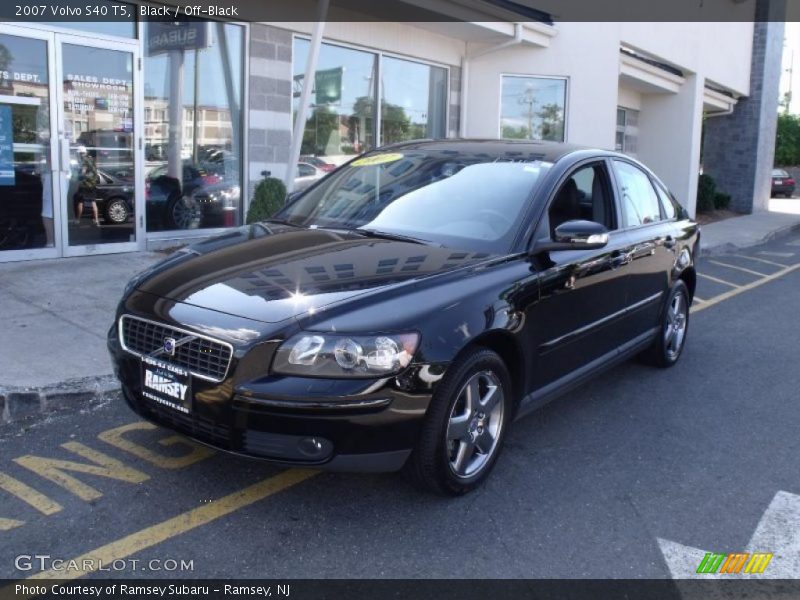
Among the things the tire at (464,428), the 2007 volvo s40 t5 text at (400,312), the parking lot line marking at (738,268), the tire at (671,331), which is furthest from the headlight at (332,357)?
the parking lot line marking at (738,268)

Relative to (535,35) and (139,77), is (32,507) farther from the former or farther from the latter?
(535,35)

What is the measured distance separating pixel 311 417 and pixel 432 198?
1823 millimetres

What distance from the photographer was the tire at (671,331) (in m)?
5.81

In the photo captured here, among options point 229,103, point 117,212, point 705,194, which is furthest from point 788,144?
point 117,212

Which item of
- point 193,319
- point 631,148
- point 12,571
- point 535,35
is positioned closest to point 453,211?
point 193,319

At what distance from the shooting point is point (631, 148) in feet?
68.9

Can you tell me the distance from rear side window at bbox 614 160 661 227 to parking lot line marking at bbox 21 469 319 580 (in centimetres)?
281

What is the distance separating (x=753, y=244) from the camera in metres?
15.7

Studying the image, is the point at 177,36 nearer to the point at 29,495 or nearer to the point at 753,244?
the point at 29,495

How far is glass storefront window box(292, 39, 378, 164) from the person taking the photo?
10.8 meters

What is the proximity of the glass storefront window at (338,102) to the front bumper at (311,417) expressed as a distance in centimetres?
794

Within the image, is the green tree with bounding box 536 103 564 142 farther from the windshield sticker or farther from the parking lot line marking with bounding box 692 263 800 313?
the windshield sticker

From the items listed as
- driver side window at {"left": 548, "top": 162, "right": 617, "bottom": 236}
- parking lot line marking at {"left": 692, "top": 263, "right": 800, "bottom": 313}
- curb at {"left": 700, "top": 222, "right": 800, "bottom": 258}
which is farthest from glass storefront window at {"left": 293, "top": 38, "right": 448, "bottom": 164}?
driver side window at {"left": 548, "top": 162, "right": 617, "bottom": 236}

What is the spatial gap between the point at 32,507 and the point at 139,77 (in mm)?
6412
